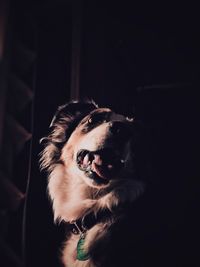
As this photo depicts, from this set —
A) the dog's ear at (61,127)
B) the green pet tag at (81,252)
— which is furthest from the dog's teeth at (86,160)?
the green pet tag at (81,252)

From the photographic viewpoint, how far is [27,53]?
160 centimetres

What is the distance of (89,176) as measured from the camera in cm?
136

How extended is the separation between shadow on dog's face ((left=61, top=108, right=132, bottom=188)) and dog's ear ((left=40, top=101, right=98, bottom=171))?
4 centimetres

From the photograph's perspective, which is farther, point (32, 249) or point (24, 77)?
point (24, 77)

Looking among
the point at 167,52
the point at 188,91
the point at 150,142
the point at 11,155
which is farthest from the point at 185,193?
the point at 11,155

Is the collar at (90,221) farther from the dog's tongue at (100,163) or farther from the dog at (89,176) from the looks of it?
the dog's tongue at (100,163)

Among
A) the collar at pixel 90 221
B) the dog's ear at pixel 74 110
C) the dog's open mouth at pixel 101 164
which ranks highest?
the dog's ear at pixel 74 110

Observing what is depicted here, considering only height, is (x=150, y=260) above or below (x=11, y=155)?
below

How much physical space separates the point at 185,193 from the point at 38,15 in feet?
3.42

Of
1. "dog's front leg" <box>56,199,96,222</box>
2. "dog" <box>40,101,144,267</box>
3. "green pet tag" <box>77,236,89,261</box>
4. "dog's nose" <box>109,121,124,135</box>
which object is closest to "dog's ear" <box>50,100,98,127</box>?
"dog" <box>40,101,144,267</box>

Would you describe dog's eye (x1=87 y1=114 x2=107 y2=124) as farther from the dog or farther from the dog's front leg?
the dog's front leg

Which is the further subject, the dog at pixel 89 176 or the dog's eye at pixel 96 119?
the dog's eye at pixel 96 119

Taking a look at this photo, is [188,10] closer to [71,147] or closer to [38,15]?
[38,15]

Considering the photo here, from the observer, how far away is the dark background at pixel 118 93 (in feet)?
4.12
